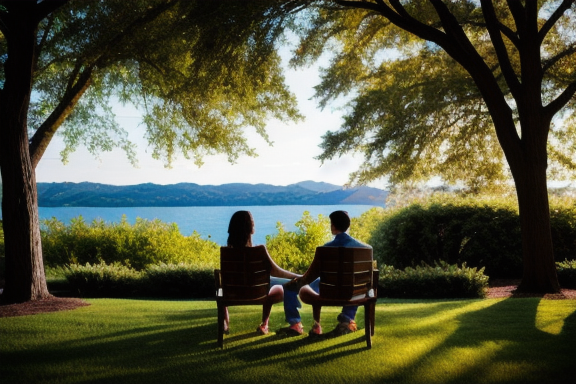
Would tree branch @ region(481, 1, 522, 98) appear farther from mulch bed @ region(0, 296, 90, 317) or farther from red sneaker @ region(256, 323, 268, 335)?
mulch bed @ region(0, 296, 90, 317)

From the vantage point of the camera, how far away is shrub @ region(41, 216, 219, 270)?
52.7 ft

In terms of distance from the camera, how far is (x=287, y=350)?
562 centimetres

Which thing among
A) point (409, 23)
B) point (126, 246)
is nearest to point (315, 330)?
point (409, 23)

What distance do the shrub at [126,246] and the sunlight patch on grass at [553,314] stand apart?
9431mm

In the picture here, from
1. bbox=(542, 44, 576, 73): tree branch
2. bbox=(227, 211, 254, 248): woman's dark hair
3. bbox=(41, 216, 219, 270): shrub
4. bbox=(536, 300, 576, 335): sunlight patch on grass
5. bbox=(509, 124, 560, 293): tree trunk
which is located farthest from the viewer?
bbox=(41, 216, 219, 270): shrub

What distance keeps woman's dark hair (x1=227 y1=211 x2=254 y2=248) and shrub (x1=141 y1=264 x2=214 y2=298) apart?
6445mm

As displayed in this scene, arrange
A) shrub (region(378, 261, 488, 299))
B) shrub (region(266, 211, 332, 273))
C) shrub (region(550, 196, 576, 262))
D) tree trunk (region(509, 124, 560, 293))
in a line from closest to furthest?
1. tree trunk (region(509, 124, 560, 293))
2. shrub (region(378, 261, 488, 299))
3. shrub (region(550, 196, 576, 262))
4. shrub (region(266, 211, 332, 273))

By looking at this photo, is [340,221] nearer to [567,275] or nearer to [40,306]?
[40,306]

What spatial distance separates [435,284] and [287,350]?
20.1ft

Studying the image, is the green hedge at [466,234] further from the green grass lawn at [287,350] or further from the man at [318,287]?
the man at [318,287]

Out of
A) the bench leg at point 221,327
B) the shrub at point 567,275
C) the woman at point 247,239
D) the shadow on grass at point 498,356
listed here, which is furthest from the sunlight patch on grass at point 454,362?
the shrub at point 567,275

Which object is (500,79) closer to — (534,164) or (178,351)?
(534,164)

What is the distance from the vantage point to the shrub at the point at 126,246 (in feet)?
52.7

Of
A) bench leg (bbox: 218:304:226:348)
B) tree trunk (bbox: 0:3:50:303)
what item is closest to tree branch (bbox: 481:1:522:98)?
bench leg (bbox: 218:304:226:348)
